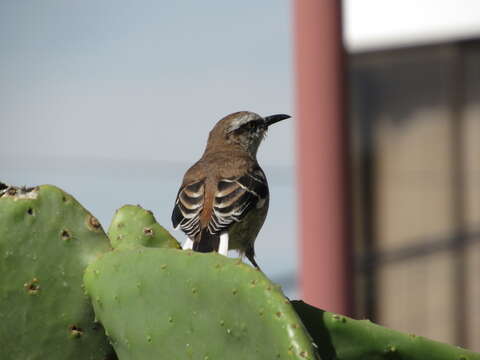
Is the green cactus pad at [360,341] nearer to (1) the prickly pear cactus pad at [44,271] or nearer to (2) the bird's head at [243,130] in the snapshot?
(1) the prickly pear cactus pad at [44,271]

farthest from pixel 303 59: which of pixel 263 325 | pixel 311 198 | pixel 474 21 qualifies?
pixel 474 21

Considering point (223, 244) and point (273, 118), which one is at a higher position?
point (273, 118)

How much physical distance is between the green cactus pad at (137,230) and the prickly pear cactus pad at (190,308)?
308 millimetres

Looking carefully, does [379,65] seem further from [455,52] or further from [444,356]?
[444,356]

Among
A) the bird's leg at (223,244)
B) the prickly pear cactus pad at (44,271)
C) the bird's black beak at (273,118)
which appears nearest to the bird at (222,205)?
the bird's leg at (223,244)

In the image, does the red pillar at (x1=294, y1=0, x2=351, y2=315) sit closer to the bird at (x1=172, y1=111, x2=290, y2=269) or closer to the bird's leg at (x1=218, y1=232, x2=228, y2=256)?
the bird at (x1=172, y1=111, x2=290, y2=269)

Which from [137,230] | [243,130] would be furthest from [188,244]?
[137,230]

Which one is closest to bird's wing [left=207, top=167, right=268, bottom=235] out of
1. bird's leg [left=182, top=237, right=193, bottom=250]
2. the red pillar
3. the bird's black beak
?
bird's leg [left=182, top=237, right=193, bottom=250]

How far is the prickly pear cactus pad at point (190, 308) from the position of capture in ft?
8.51

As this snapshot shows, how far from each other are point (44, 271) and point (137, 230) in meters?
0.38

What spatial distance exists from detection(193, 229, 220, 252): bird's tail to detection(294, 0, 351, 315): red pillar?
1894mm

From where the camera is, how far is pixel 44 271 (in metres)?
3.05

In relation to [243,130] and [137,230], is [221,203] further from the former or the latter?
[137,230]

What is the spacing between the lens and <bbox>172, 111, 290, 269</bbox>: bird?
4828mm
